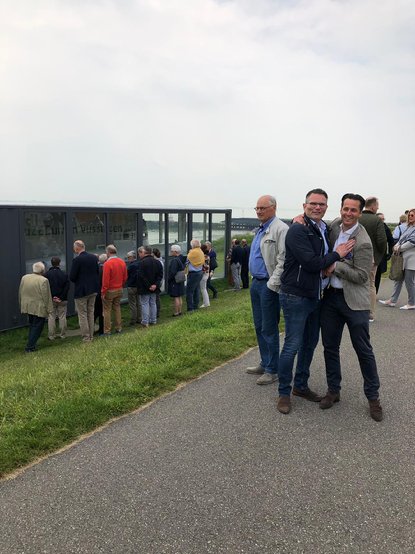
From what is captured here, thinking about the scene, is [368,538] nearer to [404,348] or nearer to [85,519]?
[85,519]

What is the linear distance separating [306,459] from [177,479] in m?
0.93

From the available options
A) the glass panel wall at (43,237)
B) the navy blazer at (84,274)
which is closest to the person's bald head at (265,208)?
the navy blazer at (84,274)

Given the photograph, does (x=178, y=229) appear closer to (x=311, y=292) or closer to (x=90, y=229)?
(x=90, y=229)

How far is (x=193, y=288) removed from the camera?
11336 millimetres

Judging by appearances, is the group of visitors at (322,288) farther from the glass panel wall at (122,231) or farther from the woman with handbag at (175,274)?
the glass panel wall at (122,231)

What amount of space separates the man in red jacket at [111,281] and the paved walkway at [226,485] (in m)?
5.57

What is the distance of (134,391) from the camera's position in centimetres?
420

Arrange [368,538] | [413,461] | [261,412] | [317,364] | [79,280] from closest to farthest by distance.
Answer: [368,538], [413,461], [261,412], [317,364], [79,280]

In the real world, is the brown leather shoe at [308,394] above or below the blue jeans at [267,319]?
below

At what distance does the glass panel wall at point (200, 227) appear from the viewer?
1588 centimetres

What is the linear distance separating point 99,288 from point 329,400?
6458mm

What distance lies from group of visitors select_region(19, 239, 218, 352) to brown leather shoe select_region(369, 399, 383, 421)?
6.52 meters

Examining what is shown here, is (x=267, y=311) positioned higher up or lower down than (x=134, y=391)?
higher up

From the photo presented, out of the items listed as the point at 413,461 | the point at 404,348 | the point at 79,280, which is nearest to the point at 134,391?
the point at 413,461
